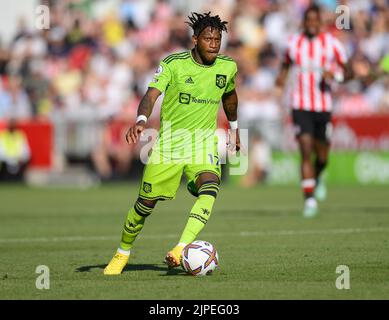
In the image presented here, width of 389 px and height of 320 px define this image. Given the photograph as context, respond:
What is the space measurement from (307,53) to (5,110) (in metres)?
13.6

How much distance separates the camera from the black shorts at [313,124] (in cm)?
1538

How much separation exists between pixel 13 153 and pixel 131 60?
4207 mm

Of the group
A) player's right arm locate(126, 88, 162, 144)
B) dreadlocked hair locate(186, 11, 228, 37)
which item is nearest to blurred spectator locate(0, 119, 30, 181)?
dreadlocked hair locate(186, 11, 228, 37)

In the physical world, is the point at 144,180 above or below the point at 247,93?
below

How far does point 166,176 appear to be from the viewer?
9055mm

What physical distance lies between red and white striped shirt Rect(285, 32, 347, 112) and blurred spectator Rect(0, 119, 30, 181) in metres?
12.2

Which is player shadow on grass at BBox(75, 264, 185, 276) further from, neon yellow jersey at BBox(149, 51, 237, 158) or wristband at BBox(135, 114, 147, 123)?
wristband at BBox(135, 114, 147, 123)

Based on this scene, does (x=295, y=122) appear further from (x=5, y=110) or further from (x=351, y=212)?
(x=5, y=110)

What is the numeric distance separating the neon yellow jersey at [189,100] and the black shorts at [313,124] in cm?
622

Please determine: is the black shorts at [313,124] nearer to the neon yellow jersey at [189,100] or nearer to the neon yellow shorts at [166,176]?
the neon yellow jersey at [189,100]

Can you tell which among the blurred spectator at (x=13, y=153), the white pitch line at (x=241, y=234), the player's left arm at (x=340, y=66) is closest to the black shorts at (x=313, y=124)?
the player's left arm at (x=340, y=66)

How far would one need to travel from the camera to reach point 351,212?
15.5 meters

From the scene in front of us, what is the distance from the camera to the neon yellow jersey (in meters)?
9.10

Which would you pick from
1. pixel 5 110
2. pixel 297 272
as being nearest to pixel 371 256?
pixel 297 272
